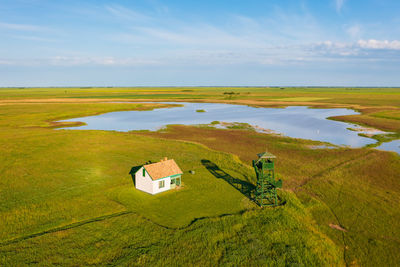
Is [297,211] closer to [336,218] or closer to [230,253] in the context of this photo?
[336,218]

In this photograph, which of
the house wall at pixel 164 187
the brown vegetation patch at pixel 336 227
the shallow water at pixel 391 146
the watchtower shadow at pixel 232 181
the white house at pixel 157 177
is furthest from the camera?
the shallow water at pixel 391 146

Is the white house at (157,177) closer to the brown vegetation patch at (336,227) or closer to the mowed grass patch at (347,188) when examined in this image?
the mowed grass patch at (347,188)

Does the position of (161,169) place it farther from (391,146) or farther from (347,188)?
(391,146)

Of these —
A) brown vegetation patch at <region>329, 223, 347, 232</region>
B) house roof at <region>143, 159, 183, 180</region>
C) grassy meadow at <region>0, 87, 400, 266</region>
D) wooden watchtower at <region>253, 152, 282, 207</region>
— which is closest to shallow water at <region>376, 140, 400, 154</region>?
grassy meadow at <region>0, 87, 400, 266</region>

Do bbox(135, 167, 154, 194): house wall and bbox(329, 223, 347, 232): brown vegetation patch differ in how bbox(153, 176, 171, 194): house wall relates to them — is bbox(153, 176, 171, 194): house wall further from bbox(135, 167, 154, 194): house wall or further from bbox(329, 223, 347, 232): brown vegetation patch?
bbox(329, 223, 347, 232): brown vegetation patch

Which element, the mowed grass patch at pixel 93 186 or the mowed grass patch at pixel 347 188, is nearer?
the mowed grass patch at pixel 347 188

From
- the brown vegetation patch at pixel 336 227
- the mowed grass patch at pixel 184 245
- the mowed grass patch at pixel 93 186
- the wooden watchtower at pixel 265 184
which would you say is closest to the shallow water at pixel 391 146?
the mowed grass patch at pixel 93 186
